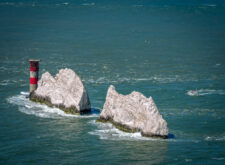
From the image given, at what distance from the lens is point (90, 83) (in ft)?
355

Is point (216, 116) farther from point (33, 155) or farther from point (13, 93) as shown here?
point (13, 93)

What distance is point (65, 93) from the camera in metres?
87.1

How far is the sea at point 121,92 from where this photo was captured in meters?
69.4

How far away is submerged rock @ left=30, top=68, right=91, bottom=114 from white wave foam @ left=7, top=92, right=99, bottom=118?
90 centimetres

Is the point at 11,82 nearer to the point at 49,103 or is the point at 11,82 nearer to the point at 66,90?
the point at 49,103

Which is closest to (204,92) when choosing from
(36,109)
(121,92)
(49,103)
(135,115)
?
(121,92)

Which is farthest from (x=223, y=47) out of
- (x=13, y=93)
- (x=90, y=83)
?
(x=13, y=93)

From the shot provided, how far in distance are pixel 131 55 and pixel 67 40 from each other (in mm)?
34925

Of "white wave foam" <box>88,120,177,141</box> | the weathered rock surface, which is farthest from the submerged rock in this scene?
"white wave foam" <box>88,120,177,141</box>

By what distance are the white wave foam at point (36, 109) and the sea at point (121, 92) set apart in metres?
0.15

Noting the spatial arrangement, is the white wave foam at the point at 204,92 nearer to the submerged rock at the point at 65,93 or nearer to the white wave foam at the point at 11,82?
the submerged rock at the point at 65,93

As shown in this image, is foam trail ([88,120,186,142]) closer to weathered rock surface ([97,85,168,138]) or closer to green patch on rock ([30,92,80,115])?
weathered rock surface ([97,85,168,138])

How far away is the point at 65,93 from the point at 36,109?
5.88 metres

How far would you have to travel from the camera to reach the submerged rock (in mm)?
85375
